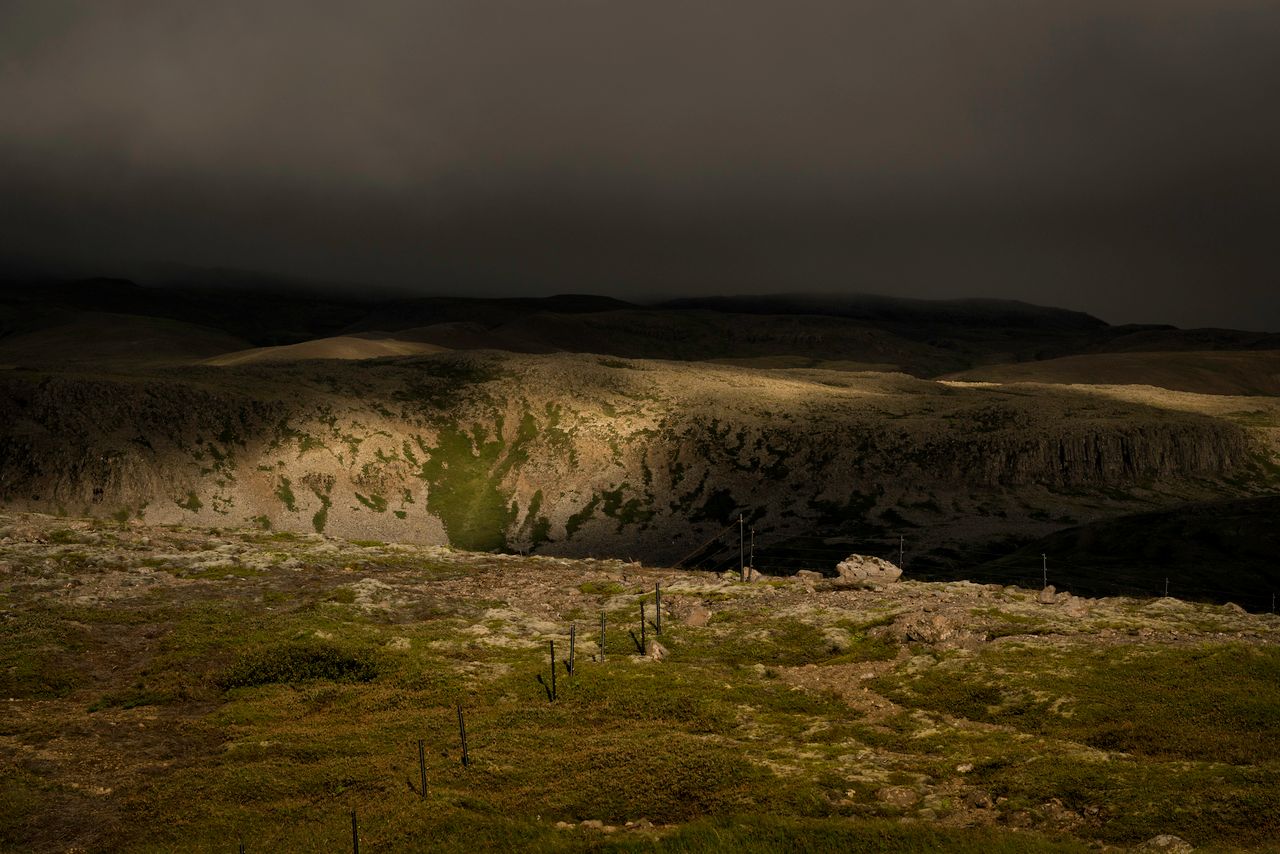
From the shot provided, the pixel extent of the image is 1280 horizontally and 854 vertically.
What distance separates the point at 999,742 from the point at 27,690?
54092 millimetres

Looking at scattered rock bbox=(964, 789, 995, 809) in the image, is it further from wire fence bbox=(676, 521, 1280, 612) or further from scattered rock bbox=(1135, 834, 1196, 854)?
wire fence bbox=(676, 521, 1280, 612)

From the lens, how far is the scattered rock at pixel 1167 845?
2967 cm

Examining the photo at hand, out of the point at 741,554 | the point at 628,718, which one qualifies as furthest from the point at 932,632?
the point at 741,554

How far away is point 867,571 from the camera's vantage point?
82.8 metres

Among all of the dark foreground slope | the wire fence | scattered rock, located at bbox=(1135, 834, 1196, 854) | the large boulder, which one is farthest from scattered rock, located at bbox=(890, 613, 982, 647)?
the dark foreground slope

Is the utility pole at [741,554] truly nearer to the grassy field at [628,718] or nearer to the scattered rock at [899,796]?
the grassy field at [628,718]

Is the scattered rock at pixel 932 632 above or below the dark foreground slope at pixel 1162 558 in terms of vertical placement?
above

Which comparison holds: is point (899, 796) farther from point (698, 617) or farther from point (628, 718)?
point (698, 617)

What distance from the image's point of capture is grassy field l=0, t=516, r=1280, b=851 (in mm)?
34594

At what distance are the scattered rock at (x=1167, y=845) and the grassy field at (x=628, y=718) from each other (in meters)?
0.59

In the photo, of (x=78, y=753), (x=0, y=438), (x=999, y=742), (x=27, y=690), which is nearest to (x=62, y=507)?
(x=0, y=438)

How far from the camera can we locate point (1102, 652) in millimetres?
51375

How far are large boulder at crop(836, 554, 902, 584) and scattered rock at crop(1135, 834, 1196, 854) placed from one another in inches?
1802

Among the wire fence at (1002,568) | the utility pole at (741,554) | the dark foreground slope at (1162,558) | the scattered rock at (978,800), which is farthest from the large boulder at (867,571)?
the dark foreground slope at (1162,558)
